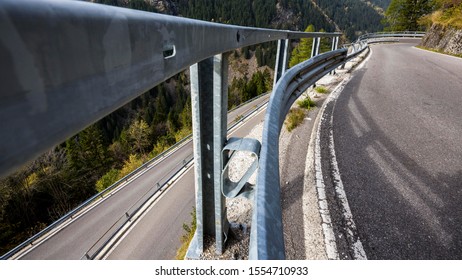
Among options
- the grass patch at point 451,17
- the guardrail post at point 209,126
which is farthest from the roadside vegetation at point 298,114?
the grass patch at point 451,17

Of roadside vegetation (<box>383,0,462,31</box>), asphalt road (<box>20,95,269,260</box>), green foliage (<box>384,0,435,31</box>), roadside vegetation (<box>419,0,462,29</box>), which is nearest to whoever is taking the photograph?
asphalt road (<box>20,95,269,260</box>)

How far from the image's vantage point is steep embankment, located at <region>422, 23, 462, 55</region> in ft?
57.2

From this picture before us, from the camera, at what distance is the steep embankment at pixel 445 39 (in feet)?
57.2

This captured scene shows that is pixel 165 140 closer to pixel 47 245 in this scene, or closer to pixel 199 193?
pixel 47 245

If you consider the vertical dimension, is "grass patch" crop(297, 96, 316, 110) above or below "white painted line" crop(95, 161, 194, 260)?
above

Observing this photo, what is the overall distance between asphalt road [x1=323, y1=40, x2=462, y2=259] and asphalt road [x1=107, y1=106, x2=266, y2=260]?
414 inches

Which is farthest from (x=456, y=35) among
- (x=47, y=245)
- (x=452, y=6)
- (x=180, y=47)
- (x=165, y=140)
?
(x=165, y=140)

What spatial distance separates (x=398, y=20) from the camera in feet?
137

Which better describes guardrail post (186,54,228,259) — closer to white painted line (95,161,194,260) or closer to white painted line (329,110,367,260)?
white painted line (329,110,367,260)

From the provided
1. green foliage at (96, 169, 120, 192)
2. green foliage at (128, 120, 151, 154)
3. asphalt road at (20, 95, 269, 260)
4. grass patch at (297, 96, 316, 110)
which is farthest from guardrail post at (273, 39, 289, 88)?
green foliage at (128, 120, 151, 154)

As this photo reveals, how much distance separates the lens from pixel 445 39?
63.9 ft

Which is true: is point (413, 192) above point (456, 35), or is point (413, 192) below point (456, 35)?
below

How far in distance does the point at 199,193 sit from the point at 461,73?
39.3 ft

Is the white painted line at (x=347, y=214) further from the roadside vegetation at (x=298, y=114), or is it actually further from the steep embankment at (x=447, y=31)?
the steep embankment at (x=447, y=31)
